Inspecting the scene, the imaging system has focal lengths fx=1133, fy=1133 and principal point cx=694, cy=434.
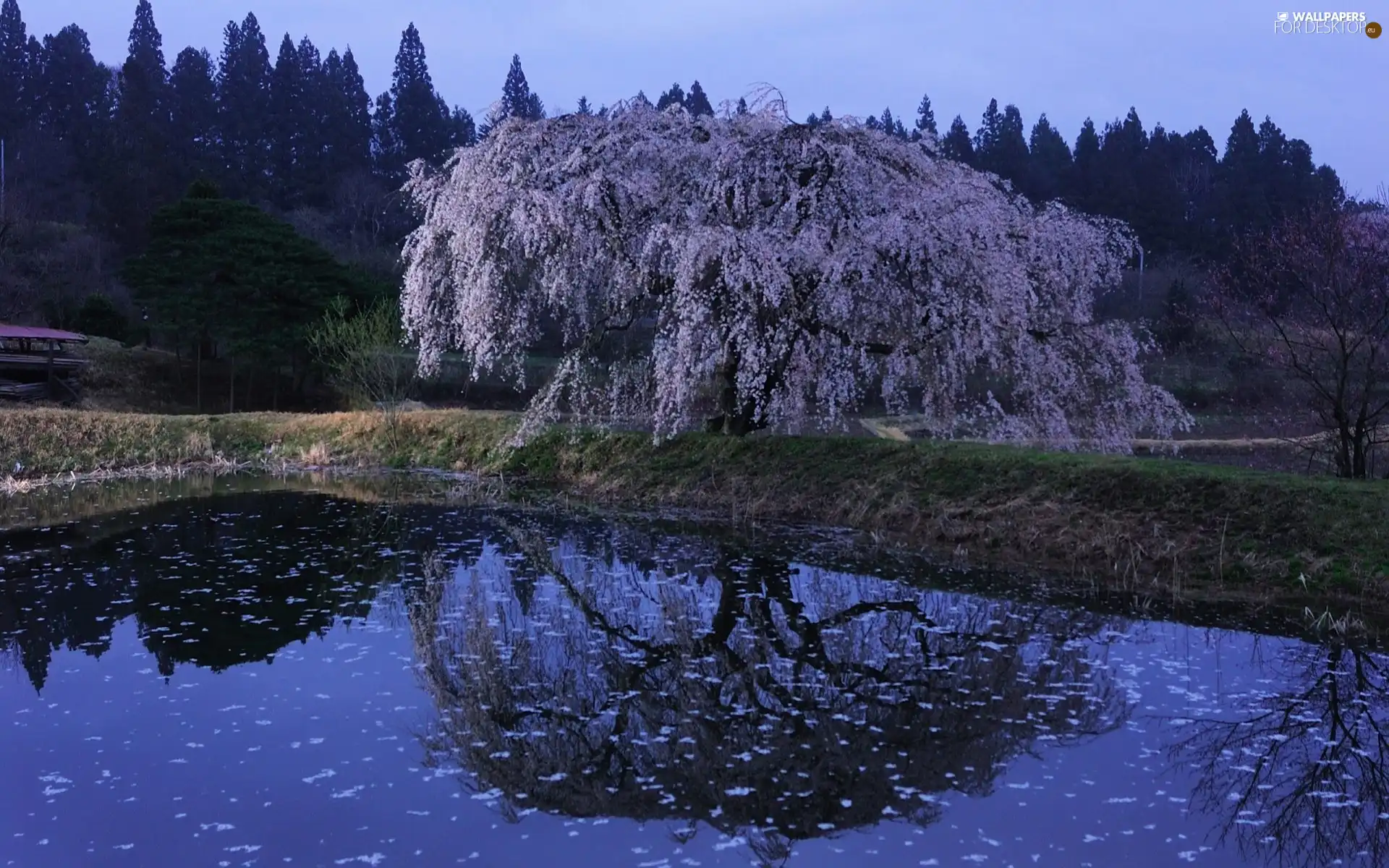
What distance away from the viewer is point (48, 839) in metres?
7.54

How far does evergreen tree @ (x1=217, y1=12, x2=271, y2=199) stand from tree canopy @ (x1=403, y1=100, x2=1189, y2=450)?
5840 cm

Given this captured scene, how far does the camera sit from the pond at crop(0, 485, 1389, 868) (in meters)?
7.66

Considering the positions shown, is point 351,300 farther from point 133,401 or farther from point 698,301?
point 698,301

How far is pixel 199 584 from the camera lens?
15391 mm

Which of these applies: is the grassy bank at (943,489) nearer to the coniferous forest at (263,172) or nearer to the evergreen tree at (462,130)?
the coniferous forest at (263,172)

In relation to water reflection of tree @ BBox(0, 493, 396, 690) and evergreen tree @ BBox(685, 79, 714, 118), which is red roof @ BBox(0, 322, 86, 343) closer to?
water reflection of tree @ BBox(0, 493, 396, 690)

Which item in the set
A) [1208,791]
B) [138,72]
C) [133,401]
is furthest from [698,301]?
[138,72]

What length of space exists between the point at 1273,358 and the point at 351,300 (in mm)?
36242

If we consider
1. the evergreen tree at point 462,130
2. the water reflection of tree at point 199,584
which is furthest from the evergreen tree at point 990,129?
the water reflection of tree at point 199,584

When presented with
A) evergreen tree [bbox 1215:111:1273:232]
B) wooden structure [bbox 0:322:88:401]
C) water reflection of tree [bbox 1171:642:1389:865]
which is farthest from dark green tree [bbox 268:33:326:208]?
water reflection of tree [bbox 1171:642:1389:865]

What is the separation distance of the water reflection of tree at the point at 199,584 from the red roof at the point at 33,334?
79.2 ft

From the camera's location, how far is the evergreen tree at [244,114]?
79.3 meters

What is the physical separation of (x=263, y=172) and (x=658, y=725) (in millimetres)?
81915

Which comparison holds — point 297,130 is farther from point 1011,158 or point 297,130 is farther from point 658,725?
point 658,725
